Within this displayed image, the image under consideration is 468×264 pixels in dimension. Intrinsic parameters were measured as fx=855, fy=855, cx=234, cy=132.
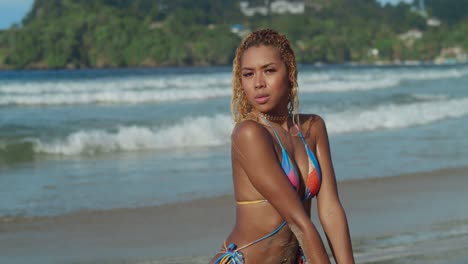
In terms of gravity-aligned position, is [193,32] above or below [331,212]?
below

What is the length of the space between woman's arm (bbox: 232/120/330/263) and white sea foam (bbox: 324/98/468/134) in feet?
40.9

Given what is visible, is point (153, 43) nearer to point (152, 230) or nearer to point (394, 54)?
point (394, 54)

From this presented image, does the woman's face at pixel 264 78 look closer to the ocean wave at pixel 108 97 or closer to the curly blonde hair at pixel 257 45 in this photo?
the curly blonde hair at pixel 257 45

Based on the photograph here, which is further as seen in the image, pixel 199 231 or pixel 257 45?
pixel 199 231

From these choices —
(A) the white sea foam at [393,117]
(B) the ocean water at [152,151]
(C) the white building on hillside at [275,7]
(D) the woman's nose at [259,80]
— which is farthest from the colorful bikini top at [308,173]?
(C) the white building on hillside at [275,7]

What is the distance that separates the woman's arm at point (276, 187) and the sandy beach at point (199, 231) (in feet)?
9.15

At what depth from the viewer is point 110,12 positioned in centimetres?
10731

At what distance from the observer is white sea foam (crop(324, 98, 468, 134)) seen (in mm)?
15836

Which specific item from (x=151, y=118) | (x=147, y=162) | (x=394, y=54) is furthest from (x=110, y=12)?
(x=147, y=162)

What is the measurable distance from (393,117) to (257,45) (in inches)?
572

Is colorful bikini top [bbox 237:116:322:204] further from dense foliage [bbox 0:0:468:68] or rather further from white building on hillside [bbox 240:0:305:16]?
white building on hillside [bbox 240:0:305:16]

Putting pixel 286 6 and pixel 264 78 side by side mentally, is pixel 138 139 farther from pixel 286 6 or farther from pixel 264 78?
pixel 286 6

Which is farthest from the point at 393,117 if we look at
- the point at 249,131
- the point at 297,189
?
the point at 249,131

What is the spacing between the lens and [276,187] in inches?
107
